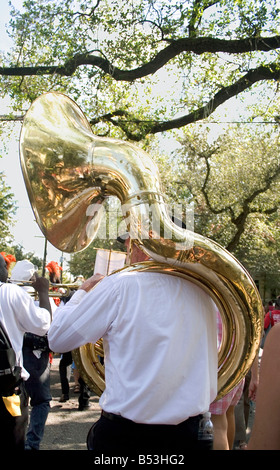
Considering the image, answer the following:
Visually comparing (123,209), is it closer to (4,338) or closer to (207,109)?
(4,338)

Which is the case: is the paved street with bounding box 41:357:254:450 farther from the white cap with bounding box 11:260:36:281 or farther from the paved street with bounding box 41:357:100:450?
the white cap with bounding box 11:260:36:281

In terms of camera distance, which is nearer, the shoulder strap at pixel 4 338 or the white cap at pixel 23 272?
the shoulder strap at pixel 4 338

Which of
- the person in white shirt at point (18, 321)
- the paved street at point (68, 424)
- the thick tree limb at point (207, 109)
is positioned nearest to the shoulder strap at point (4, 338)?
the person in white shirt at point (18, 321)

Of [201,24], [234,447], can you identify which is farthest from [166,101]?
[234,447]

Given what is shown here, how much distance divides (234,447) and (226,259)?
2657mm

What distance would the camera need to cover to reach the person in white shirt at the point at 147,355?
1.79m

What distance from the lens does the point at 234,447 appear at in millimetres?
3867

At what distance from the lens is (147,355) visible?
1.84 meters

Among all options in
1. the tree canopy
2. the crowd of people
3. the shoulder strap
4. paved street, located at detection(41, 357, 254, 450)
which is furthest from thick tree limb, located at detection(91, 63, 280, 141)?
the crowd of people

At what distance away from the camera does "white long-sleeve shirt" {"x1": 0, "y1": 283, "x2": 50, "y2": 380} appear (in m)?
2.91

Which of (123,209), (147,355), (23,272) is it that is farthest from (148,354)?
(23,272)

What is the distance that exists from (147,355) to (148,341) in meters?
0.06

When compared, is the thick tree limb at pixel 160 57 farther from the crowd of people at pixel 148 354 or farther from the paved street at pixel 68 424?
the crowd of people at pixel 148 354

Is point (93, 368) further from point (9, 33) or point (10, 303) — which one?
point (9, 33)
